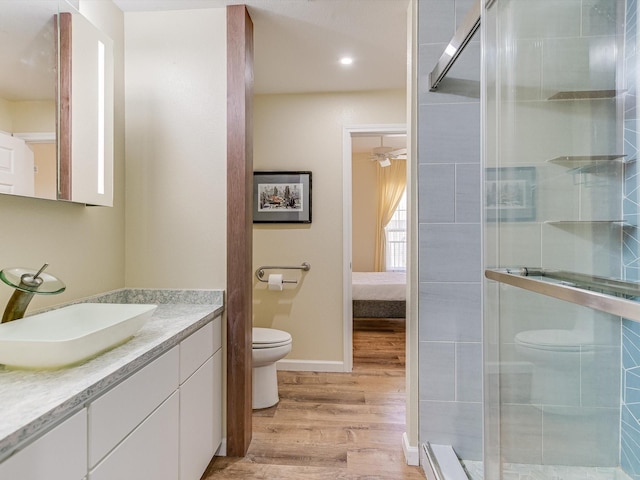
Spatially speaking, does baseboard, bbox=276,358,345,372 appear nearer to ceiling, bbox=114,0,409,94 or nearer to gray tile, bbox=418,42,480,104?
gray tile, bbox=418,42,480,104

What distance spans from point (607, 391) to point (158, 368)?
1837 mm

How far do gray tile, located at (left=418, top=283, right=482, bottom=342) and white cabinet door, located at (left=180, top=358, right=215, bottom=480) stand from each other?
3.71ft

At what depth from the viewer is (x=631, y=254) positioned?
145 centimetres

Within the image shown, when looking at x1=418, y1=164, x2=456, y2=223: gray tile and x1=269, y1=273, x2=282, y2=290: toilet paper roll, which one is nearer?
x1=418, y1=164, x2=456, y2=223: gray tile

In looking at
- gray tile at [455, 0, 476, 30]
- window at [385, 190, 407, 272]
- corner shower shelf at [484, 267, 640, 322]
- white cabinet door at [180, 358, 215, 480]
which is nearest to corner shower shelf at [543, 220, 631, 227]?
corner shower shelf at [484, 267, 640, 322]

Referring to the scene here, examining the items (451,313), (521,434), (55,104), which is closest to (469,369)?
(451,313)

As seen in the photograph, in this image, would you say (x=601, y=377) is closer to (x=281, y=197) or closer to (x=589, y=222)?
(x=589, y=222)

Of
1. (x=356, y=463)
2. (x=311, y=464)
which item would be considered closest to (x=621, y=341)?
(x=356, y=463)

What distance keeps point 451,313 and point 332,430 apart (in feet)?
3.44

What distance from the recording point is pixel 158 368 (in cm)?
126

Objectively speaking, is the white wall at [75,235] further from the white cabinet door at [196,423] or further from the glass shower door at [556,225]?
the glass shower door at [556,225]

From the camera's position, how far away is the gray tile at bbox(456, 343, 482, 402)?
1857 mm

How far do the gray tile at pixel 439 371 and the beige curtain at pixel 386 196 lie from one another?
14.7 ft

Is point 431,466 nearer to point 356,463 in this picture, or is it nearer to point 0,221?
point 356,463
